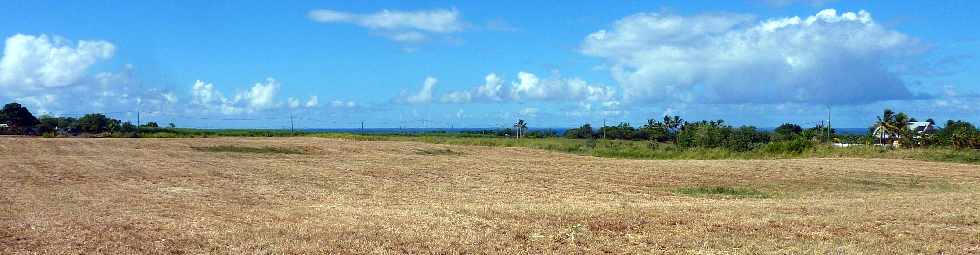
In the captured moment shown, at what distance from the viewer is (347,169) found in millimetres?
30922

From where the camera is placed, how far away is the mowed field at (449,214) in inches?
419

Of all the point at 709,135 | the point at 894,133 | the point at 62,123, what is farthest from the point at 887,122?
the point at 62,123

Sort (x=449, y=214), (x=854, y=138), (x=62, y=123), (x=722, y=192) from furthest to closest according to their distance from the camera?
(x=62, y=123) → (x=854, y=138) → (x=722, y=192) → (x=449, y=214)

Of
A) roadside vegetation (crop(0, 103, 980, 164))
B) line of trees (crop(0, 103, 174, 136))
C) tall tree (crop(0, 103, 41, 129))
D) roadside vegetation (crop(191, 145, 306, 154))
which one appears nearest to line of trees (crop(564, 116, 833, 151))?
roadside vegetation (crop(0, 103, 980, 164))

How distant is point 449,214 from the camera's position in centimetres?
1474

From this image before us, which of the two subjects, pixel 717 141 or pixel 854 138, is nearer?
pixel 717 141

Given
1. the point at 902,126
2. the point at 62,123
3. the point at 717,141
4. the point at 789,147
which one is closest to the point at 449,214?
the point at 789,147

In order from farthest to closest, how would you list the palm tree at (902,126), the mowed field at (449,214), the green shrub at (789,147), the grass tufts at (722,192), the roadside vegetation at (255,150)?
the palm tree at (902,126), the green shrub at (789,147), the roadside vegetation at (255,150), the grass tufts at (722,192), the mowed field at (449,214)

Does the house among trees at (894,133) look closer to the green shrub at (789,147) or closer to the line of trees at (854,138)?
the line of trees at (854,138)

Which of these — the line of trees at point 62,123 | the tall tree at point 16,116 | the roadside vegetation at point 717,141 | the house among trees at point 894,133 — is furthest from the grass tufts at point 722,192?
the tall tree at point 16,116

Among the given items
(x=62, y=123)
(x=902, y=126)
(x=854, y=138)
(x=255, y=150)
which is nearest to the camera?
(x=255, y=150)

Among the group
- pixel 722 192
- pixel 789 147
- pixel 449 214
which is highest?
pixel 789 147

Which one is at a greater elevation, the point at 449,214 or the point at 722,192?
the point at 449,214

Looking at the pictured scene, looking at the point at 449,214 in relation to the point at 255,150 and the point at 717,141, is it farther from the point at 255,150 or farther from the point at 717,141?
the point at 717,141
